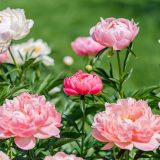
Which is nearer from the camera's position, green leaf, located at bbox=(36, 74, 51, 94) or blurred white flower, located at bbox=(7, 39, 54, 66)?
green leaf, located at bbox=(36, 74, 51, 94)

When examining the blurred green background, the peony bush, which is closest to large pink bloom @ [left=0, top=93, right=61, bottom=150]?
the peony bush

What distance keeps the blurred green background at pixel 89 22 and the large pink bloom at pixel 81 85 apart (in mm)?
3399

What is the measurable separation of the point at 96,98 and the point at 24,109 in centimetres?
44

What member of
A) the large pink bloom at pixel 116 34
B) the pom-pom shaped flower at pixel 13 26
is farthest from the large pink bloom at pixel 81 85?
the pom-pom shaped flower at pixel 13 26

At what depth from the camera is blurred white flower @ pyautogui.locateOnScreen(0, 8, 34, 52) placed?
2020 millimetres

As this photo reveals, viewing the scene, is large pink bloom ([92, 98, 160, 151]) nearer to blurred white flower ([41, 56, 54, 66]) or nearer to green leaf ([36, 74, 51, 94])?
green leaf ([36, 74, 51, 94])

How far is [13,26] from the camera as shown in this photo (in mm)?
2033

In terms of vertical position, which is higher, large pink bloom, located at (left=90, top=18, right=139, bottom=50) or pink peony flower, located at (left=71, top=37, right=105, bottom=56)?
large pink bloom, located at (left=90, top=18, right=139, bottom=50)

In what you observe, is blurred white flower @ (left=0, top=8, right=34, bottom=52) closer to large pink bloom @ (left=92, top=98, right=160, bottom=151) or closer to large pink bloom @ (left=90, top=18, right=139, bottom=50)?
large pink bloom @ (left=90, top=18, right=139, bottom=50)

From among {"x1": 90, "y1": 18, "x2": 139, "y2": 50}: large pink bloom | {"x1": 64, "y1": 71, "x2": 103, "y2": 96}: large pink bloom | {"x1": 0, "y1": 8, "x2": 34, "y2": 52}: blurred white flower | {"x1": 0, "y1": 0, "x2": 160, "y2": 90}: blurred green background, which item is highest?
{"x1": 90, "y1": 18, "x2": 139, "y2": 50}: large pink bloom

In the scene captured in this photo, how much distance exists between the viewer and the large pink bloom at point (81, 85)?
5.83 feet

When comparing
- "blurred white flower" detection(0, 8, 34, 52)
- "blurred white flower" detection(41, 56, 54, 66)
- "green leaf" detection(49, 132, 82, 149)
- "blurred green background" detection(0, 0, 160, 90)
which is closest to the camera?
"green leaf" detection(49, 132, 82, 149)

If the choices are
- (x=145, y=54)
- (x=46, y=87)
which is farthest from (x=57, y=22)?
(x=46, y=87)

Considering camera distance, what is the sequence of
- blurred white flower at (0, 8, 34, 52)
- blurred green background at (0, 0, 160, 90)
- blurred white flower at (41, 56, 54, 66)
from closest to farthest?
blurred white flower at (0, 8, 34, 52)
blurred white flower at (41, 56, 54, 66)
blurred green background at (0, 0, 160, 90)
